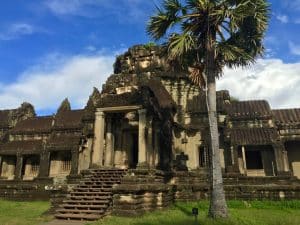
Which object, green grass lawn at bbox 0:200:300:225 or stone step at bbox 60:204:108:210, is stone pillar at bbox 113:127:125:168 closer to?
green grass lawn at bbox 0:200:300:225

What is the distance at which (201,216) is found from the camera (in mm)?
12172

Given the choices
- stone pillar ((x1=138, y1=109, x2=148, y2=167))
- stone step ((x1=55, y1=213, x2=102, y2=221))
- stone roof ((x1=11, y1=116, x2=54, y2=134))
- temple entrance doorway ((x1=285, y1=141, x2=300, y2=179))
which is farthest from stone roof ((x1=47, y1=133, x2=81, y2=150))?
temple entrance doorway ((x1=285, y1=141, x2=300, y2=179))

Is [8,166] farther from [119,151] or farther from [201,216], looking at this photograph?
[201,216]

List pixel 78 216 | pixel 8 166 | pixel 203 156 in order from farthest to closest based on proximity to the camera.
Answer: pixel 8 166 < pixel 203 156 < pixel 78 216

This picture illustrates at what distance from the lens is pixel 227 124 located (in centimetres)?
2062

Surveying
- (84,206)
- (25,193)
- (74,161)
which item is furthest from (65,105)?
(84,206)

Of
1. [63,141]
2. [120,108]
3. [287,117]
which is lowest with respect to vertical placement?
[63,141]

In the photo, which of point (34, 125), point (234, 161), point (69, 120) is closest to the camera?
point (234, 161)

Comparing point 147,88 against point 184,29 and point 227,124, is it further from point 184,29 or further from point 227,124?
point 227,124

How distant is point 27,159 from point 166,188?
1917cm

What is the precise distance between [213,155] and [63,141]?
1838 cm

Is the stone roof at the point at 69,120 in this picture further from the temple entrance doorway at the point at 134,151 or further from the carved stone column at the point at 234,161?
the carved stone column at the point at 234,161

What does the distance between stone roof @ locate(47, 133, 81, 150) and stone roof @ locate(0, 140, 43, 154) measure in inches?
46.9

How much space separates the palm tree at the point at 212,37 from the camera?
1218 centimetres
